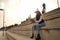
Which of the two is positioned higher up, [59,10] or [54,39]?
[59,10]

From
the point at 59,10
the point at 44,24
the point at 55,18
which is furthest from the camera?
the point at 44,24

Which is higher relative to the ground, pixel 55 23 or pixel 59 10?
pixel 59 10

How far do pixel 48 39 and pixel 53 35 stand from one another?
1.10 feet

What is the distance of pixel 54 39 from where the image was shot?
118 inches

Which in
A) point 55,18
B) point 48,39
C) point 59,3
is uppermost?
point 59,3

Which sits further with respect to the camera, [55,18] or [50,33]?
[50,33]

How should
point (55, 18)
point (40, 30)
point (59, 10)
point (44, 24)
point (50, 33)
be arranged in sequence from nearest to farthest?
point (59, 10)
point (55, 18)
point (50, 33)
point (44, 24)
point (40, 30)

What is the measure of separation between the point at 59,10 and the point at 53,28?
0.38 m

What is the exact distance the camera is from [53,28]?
3025mm

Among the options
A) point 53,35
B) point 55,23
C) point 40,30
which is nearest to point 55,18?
point 55,23

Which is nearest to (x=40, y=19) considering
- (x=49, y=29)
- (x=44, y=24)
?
(x=44, y=24)

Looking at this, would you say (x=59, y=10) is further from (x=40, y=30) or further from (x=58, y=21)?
(x=40, y=30)

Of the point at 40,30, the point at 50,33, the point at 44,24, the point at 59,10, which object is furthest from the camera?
the point at 40,30

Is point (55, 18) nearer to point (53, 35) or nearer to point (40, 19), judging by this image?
point (53, 35)
